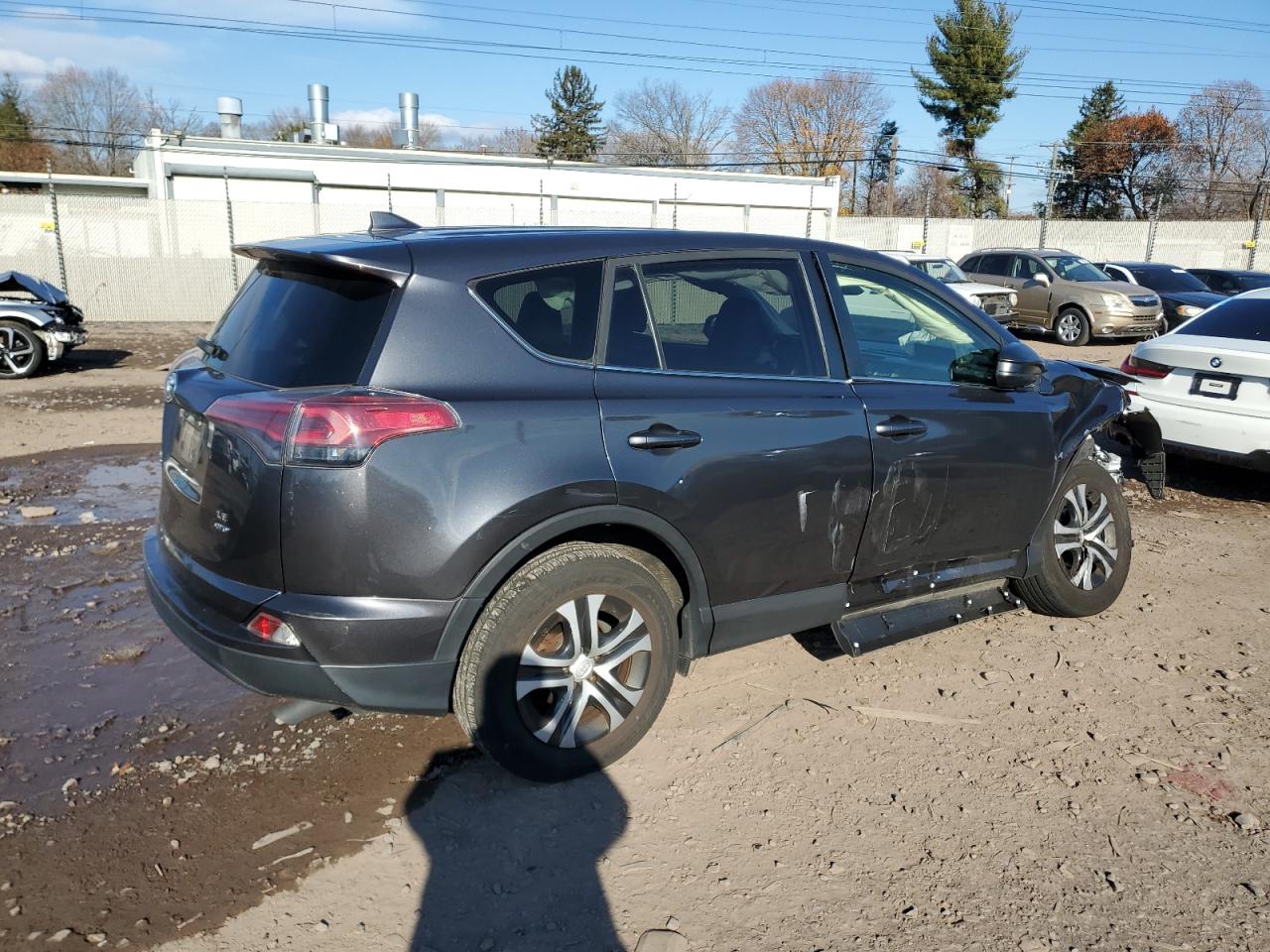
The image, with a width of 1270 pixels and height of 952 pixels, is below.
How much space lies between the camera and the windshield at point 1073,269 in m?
18.7

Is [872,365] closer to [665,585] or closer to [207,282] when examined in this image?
[665,585]

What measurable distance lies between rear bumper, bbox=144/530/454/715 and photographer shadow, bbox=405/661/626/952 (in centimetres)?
41

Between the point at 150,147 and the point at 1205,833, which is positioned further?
the point at 150,147

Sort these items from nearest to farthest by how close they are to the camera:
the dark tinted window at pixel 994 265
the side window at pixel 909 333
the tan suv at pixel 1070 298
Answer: the side window at pixel 909 333
the tan suv at pixel 1070 298
the dark tinted window at pixel 994 265

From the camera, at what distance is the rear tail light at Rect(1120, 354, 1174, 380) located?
721 cm

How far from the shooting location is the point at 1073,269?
1886 centimetres

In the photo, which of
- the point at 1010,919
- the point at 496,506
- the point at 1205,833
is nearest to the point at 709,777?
the point at 1010,919

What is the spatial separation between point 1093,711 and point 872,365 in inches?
66.5

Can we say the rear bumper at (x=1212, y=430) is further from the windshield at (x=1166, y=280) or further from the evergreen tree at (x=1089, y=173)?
the evergreen tree at (x=1089, y=173)

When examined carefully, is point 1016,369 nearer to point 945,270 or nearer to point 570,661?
point 570,661

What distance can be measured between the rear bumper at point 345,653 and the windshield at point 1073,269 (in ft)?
61.0

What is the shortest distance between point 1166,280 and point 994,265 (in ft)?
12.8

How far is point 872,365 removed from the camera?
390 centimetres

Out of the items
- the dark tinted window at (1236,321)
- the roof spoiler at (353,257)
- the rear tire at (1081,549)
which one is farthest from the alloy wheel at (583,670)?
the dark tinted window at (1236,321)
